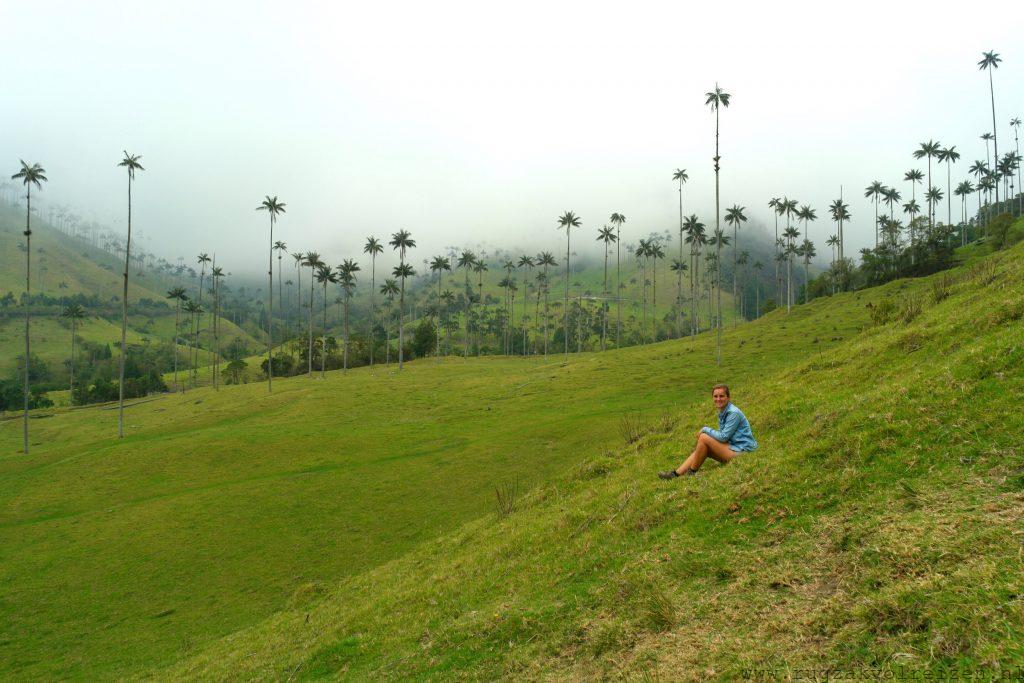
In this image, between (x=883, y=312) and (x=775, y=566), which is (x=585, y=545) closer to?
(x=775, y=566)

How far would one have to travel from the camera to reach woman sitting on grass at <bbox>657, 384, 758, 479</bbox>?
11.9 metres

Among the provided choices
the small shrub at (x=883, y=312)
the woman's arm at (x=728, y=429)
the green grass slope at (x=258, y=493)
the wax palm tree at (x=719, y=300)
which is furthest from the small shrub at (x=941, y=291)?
the wax palm tree at (x=719, y=300)

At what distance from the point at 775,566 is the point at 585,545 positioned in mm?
4626

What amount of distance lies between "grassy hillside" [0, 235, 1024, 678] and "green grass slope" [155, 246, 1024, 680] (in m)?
0.04

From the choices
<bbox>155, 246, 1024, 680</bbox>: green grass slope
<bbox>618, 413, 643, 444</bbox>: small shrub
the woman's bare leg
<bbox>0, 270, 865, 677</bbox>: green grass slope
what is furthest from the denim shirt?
<bbox>0, 270, 865, 677</bbox>: green grass slope

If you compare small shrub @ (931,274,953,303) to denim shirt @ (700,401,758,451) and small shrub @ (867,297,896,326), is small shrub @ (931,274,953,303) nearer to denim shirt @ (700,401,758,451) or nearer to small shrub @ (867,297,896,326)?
small shrub @ (867,297,896,326)

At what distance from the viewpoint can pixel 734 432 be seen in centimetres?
1208

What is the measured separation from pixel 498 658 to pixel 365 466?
105ft

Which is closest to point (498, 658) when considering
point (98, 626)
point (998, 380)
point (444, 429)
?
point (998, 380)

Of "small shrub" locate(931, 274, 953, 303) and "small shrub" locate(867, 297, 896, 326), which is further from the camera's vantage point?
"small shrub" locate(867, 297, 896, 326)

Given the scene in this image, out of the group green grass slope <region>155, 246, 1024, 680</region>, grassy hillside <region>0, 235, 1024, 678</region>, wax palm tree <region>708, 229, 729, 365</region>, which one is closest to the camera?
green grass slope <region>155, 246, 1024, 680</region>

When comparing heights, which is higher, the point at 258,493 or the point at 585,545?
the point at 585,545

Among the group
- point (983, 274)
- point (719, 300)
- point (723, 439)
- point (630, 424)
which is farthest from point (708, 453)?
point (719, 300)

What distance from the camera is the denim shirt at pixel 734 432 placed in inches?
472
